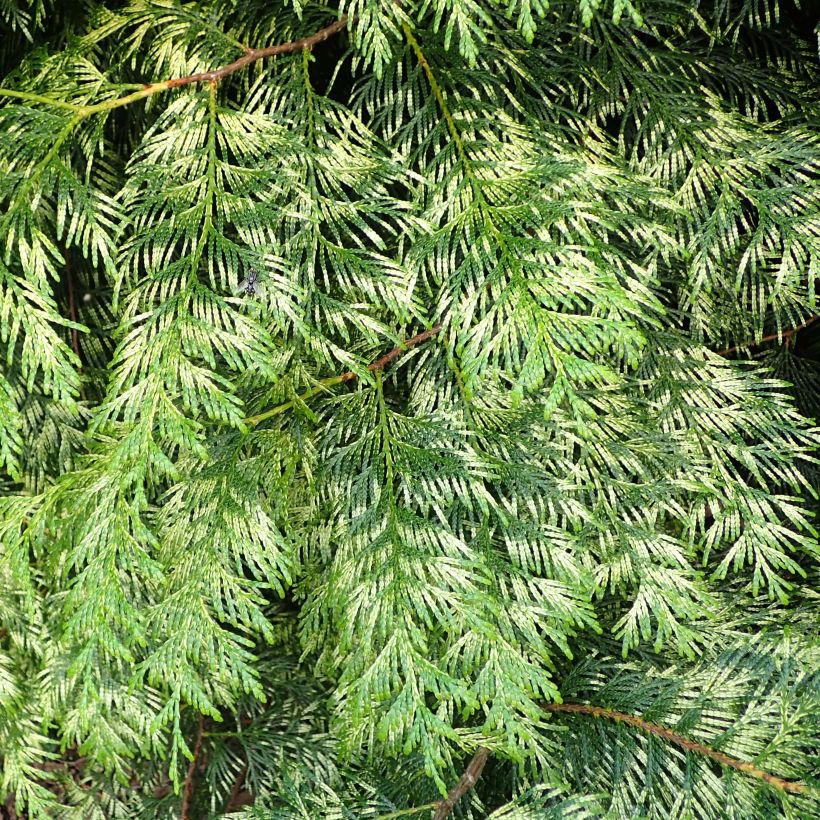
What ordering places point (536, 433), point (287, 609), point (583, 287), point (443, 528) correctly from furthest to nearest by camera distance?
point (287, 609), point (536, 433), point (443, 528), point (583, 287)

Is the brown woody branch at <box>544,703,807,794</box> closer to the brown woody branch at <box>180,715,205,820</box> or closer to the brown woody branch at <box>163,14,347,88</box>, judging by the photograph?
the brown woody branch at <box>180,715,205,820</box>

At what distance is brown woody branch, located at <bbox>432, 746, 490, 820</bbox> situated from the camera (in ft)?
4.51

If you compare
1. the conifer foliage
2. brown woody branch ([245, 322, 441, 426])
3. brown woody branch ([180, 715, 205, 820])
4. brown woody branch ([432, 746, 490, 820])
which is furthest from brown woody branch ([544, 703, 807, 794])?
brown woody branch ([180, 715, 205, 820])

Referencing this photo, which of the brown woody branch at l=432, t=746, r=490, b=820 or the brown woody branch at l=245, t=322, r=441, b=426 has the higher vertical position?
the brown woody branch at l=245, t=322, r=441, b=426

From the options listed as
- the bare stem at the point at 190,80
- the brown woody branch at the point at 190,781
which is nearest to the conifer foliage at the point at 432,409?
the bare stem at the point at 190,80

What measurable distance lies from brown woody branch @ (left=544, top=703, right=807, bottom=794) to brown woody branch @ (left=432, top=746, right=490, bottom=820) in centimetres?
16

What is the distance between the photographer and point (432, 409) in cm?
152

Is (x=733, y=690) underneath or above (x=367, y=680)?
underneath

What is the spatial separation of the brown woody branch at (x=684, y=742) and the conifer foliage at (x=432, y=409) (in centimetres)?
1

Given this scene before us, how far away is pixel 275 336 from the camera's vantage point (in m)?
1.53

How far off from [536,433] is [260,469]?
1.69 ft

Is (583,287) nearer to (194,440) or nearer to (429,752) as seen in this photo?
(194,440)

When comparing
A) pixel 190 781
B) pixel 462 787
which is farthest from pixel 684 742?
pixel 190 781

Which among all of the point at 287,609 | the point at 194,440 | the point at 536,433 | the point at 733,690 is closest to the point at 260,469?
the point at 194,440
